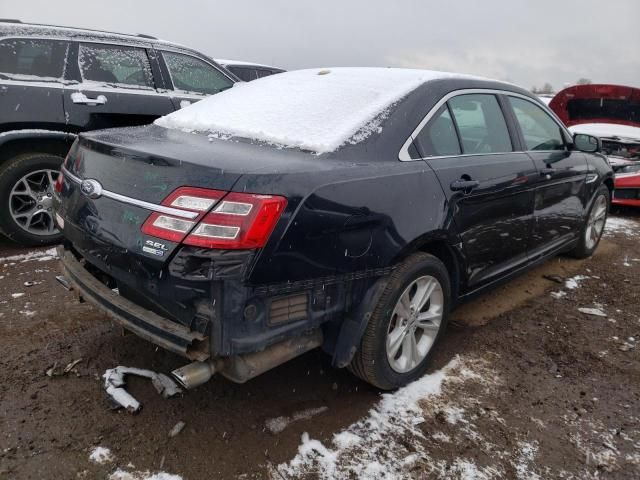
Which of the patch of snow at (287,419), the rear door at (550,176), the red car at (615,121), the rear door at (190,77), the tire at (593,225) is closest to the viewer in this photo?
the patch of snow at (287,419)

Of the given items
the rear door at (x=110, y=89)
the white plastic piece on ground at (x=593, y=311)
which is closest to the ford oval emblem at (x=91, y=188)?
the rear door at (x=110, y=89)

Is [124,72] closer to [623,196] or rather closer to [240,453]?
[240,453]

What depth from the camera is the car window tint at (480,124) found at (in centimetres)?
283

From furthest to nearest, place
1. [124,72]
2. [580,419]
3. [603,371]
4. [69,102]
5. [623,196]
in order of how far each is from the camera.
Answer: [623,196] < [124,72] < [69,102] < [603,371] < [580,419]

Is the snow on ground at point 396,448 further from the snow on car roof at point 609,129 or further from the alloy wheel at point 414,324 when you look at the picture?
the snow on car roof at point 609,129

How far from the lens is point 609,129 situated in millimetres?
6742

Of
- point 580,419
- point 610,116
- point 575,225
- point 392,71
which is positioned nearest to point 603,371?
point 580,419

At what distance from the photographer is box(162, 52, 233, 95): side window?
4.87 m

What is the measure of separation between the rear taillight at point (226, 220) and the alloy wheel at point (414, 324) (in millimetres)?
875

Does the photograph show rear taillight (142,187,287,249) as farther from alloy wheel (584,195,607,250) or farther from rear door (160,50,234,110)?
alloy wheel (584,195,607,250)

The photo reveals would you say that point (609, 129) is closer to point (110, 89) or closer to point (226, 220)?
point (110, 89)

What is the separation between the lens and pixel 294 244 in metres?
1.86

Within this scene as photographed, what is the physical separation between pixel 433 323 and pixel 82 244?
1.81 metres

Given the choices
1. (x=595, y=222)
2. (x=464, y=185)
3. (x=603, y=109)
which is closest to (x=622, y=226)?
(x=603, y=109)
